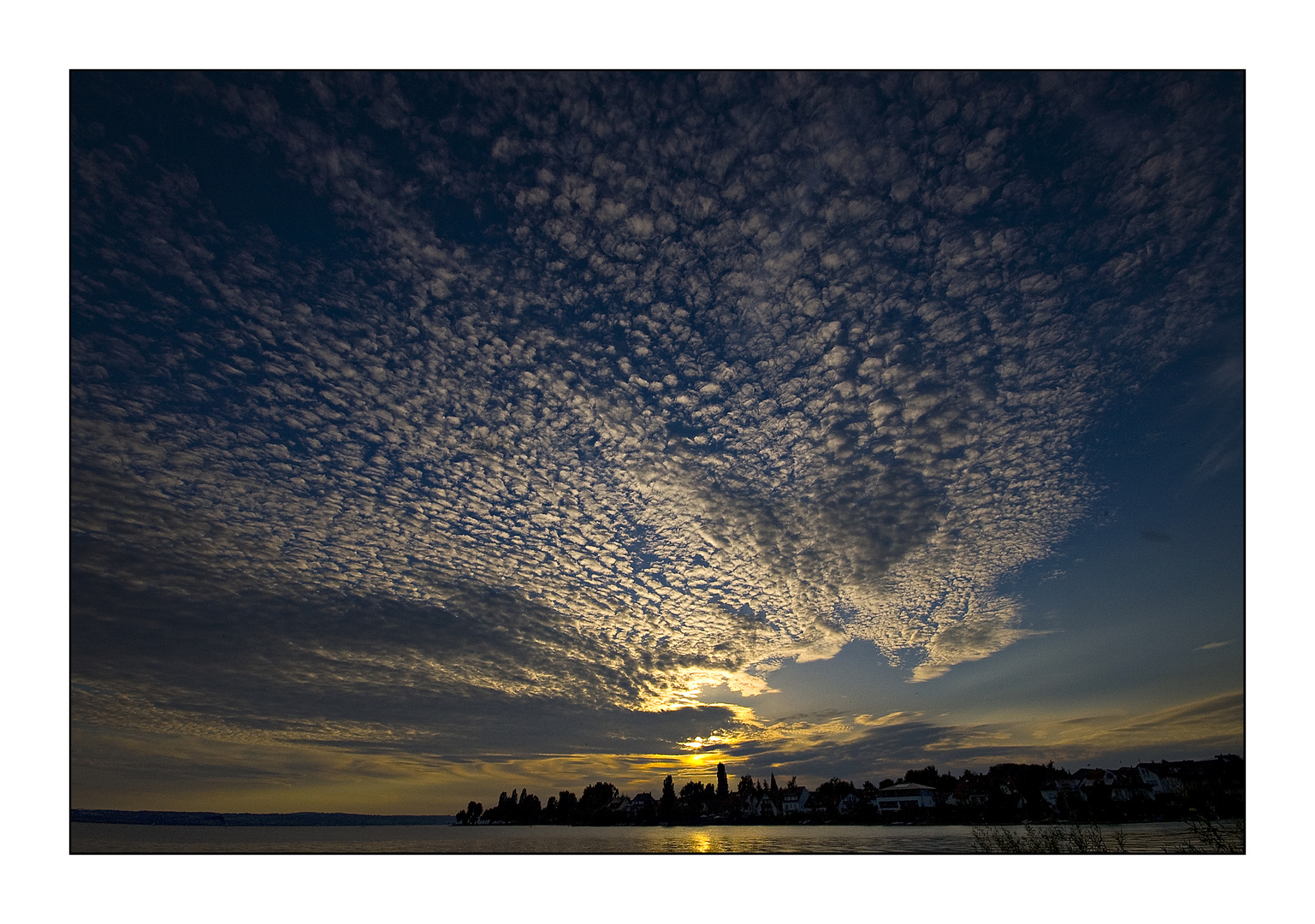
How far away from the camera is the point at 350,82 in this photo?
1460 cm

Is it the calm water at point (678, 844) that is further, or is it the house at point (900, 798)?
the house at point (900, 798)

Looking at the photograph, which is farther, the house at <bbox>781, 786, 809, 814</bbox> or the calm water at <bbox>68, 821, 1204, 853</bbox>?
the house at <bbox>781, 786, 809, 814</bbox>

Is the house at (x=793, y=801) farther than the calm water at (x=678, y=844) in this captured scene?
Yes

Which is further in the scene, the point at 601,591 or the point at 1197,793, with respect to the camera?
the point at 601,591

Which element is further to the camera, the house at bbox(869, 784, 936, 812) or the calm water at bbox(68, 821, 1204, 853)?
the house at bbox(869, 784, 936, 812)

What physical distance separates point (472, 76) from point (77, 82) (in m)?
8.61

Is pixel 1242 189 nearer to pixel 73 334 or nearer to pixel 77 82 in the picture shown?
pixel 77 82

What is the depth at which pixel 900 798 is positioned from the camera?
236 ft

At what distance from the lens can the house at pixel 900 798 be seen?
6981 cm

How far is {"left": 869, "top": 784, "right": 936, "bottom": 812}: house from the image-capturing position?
69812 millimetres
